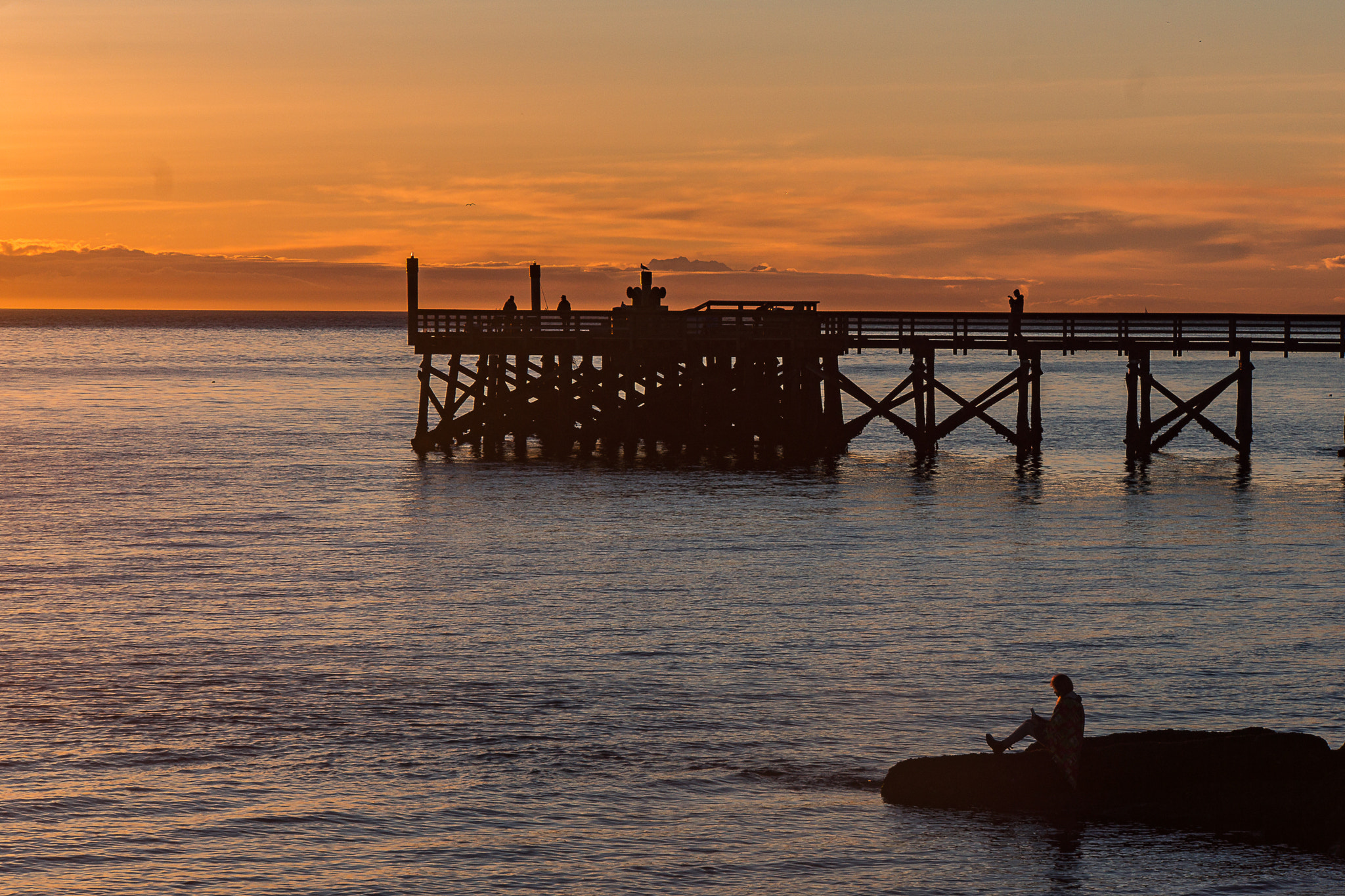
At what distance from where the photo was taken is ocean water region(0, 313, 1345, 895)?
42.2 feet

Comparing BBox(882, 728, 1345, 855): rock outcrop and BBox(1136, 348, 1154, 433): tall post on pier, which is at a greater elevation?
BBox(1136, 348, 1154, 433): tall post on pier

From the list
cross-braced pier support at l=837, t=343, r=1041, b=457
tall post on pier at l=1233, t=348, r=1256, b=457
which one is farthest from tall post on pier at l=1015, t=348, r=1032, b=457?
tall post on pier at l=1233, t=348, r=1256, b=457

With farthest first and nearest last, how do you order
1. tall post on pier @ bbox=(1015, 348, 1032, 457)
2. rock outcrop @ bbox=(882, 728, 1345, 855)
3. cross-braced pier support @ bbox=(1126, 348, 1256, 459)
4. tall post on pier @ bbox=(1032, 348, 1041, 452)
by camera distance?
tall post on pier @ bbox=(1032, 348, 1041, 452) < tall post on pier @ bbox=(1015, 348, 1032, 457) < cross-braced pier support @ bbox=(1126, 348, 1256, 459) < rock outcrop @ bbox=(882, 728, 1345, 855)

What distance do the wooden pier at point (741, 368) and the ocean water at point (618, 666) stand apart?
4.20 meters

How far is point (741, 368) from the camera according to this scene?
4916 centimetres

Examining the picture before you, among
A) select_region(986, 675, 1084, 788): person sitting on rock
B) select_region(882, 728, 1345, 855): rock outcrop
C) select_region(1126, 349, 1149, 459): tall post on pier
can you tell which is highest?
select_region(1126, 349, 1149, 459): tall post on pier

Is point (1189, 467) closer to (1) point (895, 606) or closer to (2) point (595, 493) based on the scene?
(2) point (595, 493)

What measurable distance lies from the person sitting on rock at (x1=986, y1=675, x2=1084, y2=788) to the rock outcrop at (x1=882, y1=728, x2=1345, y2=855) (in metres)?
0.16

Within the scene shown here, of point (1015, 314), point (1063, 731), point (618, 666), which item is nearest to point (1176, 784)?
point (1063, 731)

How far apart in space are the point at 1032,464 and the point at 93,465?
93.5ft

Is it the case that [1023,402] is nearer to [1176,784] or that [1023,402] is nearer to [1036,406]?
[1036,406]

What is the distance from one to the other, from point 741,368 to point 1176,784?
36.0 metres

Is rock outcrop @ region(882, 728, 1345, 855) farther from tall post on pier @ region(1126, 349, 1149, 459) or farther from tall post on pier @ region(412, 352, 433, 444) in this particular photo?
tall post on pier @ region(412, 352, 433, 444)

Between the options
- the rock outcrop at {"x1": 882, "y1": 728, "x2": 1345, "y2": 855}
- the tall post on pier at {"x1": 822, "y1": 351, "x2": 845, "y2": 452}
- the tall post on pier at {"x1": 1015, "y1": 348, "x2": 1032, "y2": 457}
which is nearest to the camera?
the rock outcrop at {"x1": 882, "y1": 728, "x2": 1345, "y2": 855}
